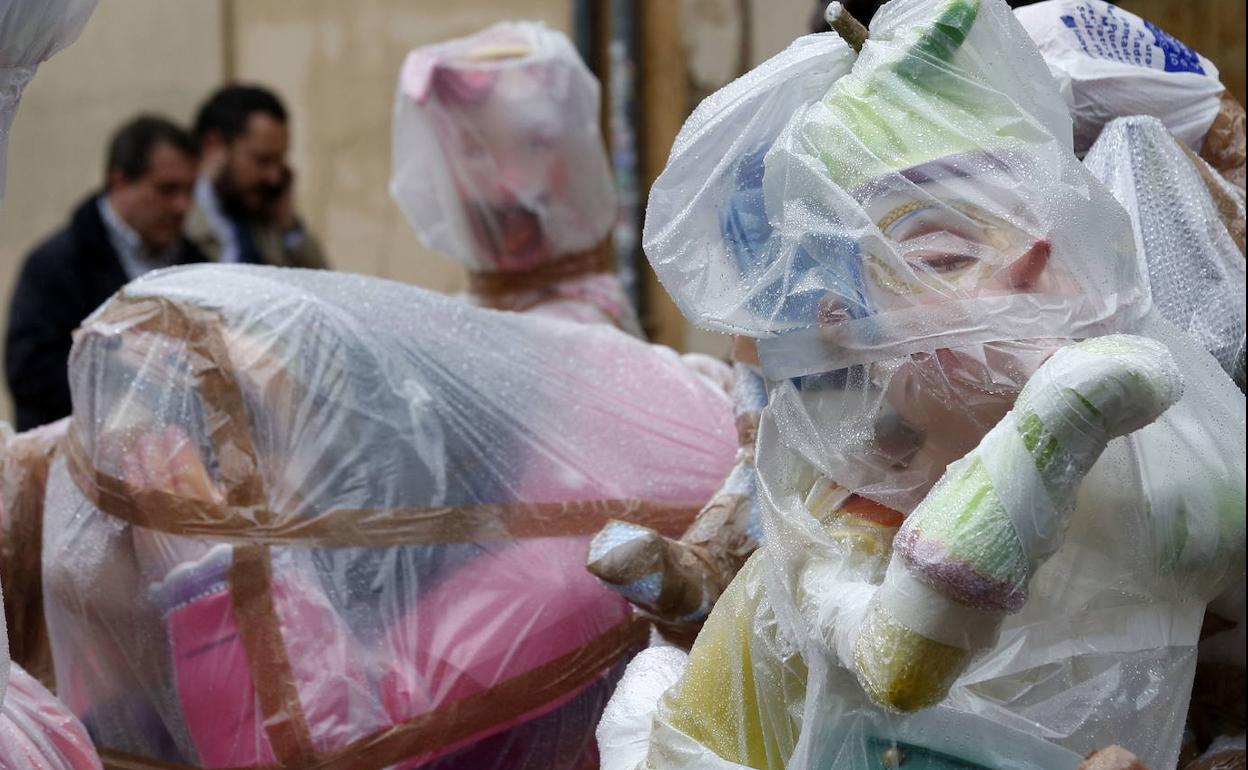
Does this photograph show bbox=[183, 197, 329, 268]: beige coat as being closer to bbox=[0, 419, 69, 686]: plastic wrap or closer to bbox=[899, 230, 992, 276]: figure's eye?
bbox=[0, 419, 69, 686]: plastic wrap

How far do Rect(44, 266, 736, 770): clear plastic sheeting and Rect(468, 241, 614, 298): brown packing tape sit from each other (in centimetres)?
114

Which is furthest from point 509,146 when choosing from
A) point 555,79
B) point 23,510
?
point 23,510

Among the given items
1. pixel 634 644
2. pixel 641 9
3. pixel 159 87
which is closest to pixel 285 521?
pixel 634 644

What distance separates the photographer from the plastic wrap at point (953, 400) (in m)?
1.70

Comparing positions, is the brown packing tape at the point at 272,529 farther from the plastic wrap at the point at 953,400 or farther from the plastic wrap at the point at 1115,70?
the plastic wrap at the point at 1115,70

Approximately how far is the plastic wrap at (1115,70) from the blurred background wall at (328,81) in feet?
9.28

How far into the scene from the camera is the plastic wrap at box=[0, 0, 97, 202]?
1748 mm

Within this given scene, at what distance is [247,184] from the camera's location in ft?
17.1

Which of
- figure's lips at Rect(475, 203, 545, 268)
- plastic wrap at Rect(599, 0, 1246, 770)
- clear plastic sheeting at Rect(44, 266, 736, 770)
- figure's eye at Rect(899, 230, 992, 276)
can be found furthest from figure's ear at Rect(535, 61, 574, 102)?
figure's eye at Rect(899, 230, 992, 276)

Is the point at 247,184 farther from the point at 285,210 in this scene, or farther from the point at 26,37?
the point at 26,37

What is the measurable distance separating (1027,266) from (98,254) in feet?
11.9

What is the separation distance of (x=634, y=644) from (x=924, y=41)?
123 cm

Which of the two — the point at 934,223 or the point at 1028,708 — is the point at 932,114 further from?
the point at 1028,708

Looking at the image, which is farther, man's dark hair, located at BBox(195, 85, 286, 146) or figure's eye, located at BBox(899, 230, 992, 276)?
man's dark hair, located at BBox(195, 85, 286, 146)
